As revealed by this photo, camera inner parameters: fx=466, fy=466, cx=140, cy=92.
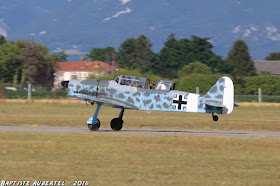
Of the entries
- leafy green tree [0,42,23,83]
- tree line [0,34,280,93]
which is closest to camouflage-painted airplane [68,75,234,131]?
tree line [0,34,280,93]

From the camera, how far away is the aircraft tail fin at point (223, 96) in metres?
17.7

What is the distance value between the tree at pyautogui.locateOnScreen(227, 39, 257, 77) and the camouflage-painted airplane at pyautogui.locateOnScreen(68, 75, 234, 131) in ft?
270

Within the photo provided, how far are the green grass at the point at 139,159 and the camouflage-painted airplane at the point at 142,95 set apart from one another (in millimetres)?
1907

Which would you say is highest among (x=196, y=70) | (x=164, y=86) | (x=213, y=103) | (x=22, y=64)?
(x=22, y=64)

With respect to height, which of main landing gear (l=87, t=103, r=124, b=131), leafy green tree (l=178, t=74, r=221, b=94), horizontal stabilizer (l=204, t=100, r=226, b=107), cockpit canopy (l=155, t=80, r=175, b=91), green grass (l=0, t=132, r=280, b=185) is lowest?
green grass (l=0, t=132, r=280, b=185)

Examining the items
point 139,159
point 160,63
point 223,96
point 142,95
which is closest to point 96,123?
point 142,95

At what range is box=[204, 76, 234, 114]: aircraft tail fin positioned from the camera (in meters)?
17.7

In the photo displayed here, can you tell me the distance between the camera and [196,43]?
3585 inches

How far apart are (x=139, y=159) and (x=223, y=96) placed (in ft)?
22.0

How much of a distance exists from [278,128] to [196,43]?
6896 centimetres

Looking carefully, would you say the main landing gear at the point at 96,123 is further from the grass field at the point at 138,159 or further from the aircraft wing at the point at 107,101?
the grass field at the point at 138,159

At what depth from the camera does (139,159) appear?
12055mm

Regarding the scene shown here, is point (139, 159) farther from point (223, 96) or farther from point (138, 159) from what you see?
point (223, 96)

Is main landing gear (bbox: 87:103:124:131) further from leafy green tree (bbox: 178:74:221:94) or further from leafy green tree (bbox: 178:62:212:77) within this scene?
leafy green tree (bbox: 178:62:212:77)
